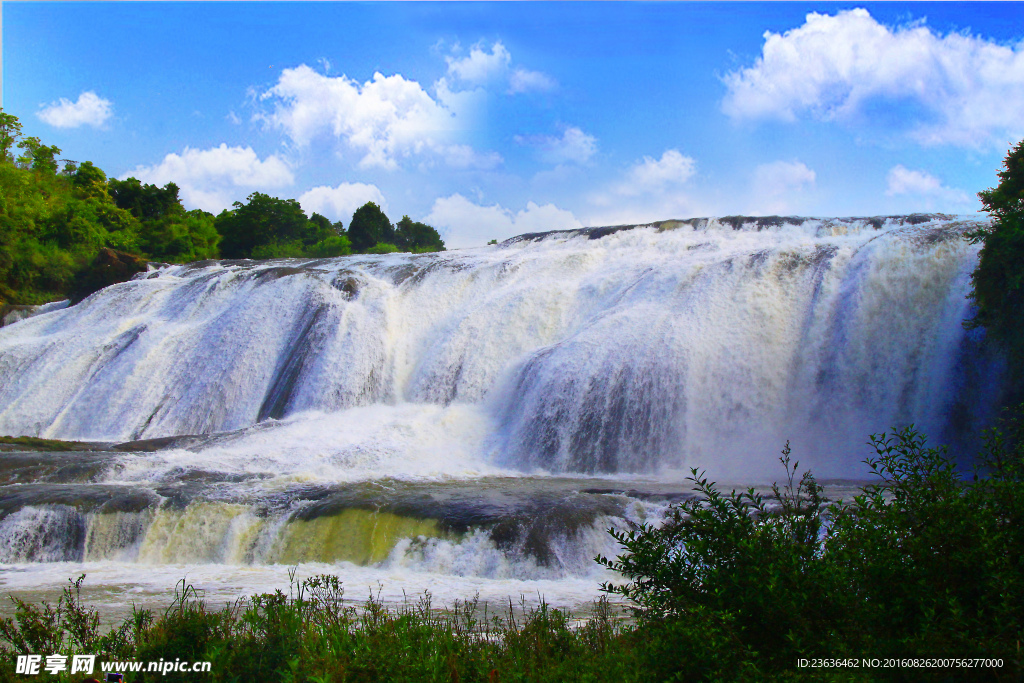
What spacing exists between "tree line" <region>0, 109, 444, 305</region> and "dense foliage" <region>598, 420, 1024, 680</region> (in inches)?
1336

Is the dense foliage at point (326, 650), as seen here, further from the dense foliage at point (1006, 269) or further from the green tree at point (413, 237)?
the green tree at point (413, 237)

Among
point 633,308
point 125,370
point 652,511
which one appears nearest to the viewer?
point 652,511

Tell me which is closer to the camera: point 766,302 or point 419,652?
point 419,652

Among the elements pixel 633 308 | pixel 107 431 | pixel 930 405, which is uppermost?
pixel 633 308

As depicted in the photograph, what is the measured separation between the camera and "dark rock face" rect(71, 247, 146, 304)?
33.5 m

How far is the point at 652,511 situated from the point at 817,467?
543 centimetres

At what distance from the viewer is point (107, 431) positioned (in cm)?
2130

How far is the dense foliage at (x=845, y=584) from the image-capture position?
4141mm

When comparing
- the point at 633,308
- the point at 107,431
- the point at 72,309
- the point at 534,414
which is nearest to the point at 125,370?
the point at 107,431

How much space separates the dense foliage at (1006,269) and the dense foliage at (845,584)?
10.2m

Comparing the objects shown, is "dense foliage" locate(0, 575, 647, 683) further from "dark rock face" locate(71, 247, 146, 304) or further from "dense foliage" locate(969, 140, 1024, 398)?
"dark rock face" locate(71, 247, 146, 304)

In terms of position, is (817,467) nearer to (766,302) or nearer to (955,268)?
(766,302)

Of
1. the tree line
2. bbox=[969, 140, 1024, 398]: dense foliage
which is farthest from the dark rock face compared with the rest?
bbox=[969, 140, 1024, 398]: dense foliage

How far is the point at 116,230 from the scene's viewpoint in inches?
1939
